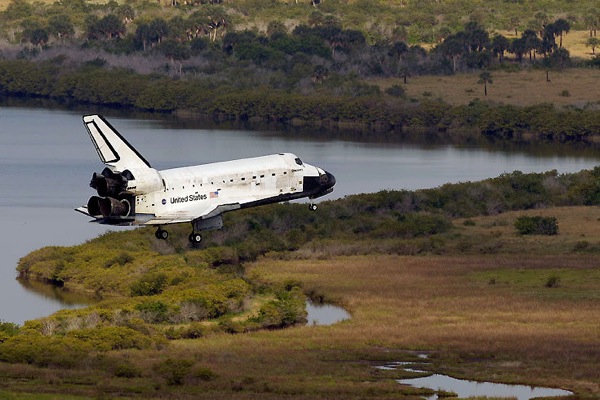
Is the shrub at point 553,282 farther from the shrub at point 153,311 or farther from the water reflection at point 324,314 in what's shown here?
the shrub at point 153,311

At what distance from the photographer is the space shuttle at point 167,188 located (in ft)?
246

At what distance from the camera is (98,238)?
131 meters

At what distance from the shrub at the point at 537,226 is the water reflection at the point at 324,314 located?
33.0 metres

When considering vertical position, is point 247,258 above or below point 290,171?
below

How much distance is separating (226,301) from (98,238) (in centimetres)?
3096

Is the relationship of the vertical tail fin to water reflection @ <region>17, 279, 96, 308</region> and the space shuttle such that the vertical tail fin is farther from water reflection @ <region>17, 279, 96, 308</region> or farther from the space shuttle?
water reflection @ <region>17, 279, 96, 308</region>

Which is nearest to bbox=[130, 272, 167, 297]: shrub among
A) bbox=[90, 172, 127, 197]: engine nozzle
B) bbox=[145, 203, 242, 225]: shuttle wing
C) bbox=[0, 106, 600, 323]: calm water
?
bbox=[0, 106, 600, 323]: calm water

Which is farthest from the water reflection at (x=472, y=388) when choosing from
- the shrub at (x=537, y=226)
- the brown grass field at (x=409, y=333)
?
the shrub at (x=537, y=226)

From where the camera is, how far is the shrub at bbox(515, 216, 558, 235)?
5359 inches

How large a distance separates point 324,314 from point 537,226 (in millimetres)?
36935

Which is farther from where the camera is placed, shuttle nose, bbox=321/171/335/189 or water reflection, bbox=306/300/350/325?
water reflection, bbox=306/300/350/325

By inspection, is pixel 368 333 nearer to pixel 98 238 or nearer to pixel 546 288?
pixel 546 288

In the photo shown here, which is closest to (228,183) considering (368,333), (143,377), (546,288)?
(143,377)

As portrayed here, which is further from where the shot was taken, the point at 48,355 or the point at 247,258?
the point at 247,258
